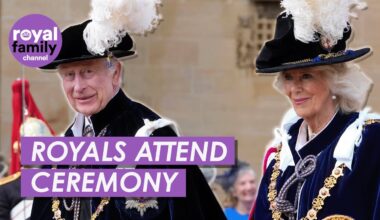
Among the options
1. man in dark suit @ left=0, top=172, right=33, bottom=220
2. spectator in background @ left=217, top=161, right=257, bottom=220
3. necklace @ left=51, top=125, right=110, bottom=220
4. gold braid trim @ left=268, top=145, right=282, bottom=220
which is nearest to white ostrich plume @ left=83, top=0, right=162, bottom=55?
necklace @ left=51, top=125, right=110, bottom=220

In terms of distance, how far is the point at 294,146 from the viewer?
4.98 m

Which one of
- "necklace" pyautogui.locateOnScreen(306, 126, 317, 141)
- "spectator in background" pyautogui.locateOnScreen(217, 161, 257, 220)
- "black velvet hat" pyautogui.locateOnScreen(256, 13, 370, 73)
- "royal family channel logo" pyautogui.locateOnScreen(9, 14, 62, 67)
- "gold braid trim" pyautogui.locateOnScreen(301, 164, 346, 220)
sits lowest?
"spectator in background" pyautogui.locateOnScreen(217, 161, 257, 220)

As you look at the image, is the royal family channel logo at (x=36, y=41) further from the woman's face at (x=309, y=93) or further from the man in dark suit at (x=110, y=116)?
the woman's face at (x=309, y=93)

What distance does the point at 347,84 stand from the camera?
4.79 meters

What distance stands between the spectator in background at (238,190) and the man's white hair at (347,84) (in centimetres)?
195

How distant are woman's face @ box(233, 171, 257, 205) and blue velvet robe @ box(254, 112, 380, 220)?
1883 millimetres

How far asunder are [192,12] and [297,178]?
147 inches

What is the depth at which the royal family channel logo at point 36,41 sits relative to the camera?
5.43 meters

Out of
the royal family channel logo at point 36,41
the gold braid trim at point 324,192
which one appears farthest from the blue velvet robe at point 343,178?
the royal family channel logo at point 36,41

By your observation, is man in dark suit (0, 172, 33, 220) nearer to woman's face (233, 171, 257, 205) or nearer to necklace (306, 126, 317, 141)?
woman's face (233, 171, 257, 205)

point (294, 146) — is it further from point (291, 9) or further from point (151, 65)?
point (151, 65)

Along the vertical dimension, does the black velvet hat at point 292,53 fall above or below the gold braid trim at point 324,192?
above

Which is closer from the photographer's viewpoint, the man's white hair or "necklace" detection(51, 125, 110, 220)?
the man's white hair

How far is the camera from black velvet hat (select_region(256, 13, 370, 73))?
4.77 meters
